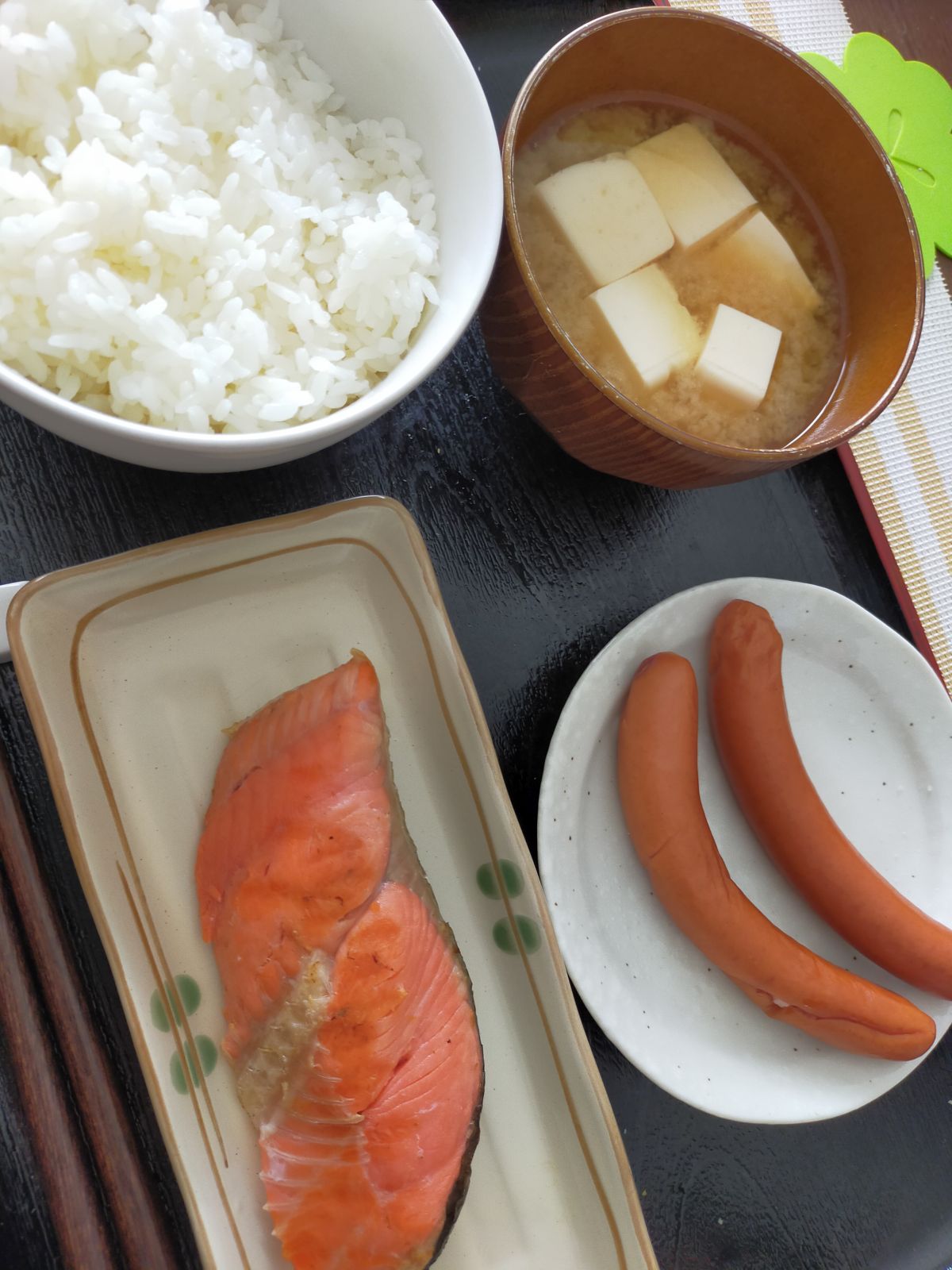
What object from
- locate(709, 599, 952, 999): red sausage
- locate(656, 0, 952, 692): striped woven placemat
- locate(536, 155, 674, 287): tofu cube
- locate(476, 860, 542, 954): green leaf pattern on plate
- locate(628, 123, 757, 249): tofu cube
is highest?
locate(628, 123, 757, 249): tofu cube

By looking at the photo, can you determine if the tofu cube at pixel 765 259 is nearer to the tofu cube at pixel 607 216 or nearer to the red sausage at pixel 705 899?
the tofu cube at pixel 607 216

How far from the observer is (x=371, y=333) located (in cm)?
95

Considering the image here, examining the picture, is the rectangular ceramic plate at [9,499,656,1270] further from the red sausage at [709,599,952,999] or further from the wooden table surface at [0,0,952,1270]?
the red sausage at [709,599,952,999]

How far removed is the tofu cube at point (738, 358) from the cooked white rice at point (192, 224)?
0.36 m

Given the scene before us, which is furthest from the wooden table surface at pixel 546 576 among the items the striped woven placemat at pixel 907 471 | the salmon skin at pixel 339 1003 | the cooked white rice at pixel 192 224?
the cooked white rice at pixel 192 224

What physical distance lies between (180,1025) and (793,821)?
754mm

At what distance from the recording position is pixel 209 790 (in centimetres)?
108

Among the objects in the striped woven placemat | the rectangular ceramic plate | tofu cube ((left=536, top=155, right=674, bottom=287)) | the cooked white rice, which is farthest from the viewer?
the striped woven placemat

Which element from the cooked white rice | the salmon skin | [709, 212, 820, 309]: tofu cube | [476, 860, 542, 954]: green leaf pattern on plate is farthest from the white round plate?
the cooked white rice

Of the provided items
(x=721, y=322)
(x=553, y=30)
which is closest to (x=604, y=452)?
(x=721, y=322)

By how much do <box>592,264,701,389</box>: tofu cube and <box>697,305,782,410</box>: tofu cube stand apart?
0.9 inches

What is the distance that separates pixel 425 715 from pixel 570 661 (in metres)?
0.22

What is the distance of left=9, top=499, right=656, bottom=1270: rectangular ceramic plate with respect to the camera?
3.22 ft

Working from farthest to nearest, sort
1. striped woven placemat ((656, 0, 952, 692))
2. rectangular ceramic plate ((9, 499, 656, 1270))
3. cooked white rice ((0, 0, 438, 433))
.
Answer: striped woven placemat ((656, 0, 952, 692))
rectangular ceramic plate ((9, 499, 656, 1270))
cooked white rice ((0, 0, 438, 433))
